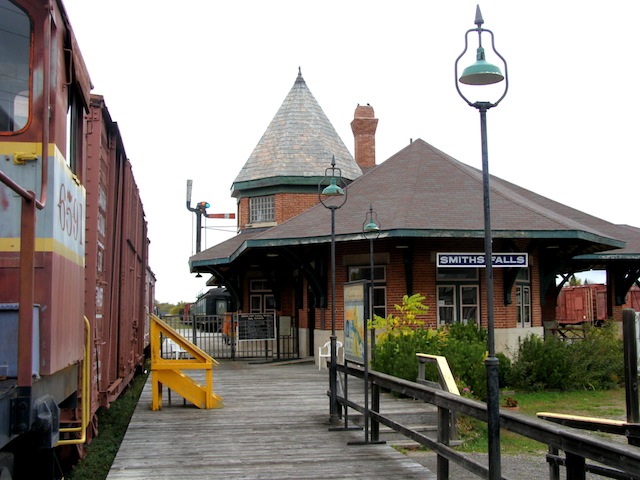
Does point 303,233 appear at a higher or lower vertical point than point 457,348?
higher

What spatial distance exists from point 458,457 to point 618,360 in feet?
43.7

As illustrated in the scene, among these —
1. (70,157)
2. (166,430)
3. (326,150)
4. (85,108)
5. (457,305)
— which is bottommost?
(166,430)

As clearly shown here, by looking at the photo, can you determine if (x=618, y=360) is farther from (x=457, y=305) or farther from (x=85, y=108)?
(x=85, y=108)

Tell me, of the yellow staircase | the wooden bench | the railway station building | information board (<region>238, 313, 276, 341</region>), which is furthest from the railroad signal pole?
the wooden bench

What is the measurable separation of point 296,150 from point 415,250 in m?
10.1

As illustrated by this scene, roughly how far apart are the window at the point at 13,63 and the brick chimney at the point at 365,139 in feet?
93.8

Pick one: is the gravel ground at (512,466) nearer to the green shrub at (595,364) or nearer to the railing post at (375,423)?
the railing post at (375,423)

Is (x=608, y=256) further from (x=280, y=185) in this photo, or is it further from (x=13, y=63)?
(x=13, y=63)

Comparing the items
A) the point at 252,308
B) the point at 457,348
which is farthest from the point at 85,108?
the point at 252,308

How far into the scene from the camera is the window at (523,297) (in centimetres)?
2141

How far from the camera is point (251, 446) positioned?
948cm

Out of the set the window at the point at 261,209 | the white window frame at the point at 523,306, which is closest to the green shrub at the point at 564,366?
the white window frame at the point at 523,306

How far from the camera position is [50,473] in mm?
5250

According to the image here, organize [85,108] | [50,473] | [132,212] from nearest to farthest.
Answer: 1. [50,473]
2. [85,108]
3. [132,212]
